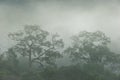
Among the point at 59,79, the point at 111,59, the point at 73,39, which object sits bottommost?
the point at 59,79

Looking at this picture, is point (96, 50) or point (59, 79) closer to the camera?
point (59, 79)

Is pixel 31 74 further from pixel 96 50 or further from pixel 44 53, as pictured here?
pixel 96 50

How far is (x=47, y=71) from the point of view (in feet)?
231

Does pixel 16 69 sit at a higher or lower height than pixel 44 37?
lower

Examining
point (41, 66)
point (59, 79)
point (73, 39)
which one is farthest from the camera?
point (73, 39)

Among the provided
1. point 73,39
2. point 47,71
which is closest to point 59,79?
point 47,71

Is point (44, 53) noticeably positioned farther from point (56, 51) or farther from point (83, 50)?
point (83, 50)

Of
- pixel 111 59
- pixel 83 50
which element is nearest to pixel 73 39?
pixel 83 50

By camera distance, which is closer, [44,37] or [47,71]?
[47,71]

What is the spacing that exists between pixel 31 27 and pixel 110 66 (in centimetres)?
2349

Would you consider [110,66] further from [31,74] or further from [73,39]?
[31,74]

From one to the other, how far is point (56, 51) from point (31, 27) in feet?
29.8

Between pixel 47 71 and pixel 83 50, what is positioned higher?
pixel 83 50

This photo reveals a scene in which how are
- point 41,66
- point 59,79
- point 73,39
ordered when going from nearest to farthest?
point 59,79, point 41,66, point 73,39
